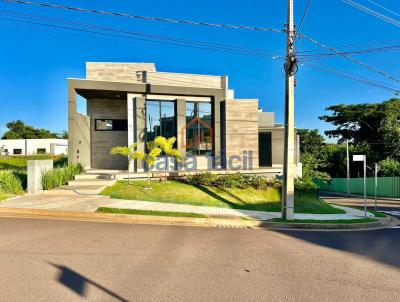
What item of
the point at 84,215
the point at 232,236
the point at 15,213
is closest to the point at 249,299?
the point at 232,236

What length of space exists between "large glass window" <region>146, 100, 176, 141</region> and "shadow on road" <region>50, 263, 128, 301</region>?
1556cm

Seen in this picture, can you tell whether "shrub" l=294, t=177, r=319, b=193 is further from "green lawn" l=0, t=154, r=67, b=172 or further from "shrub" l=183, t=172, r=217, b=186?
"green lawn" l=0, t=154, r=67, b=172

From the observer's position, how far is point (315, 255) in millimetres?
6535

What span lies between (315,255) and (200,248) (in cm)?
252

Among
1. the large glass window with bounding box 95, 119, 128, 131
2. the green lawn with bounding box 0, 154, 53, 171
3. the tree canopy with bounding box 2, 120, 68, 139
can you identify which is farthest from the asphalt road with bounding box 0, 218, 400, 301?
the tree canopy with bounding box 2, 120, 68, 139

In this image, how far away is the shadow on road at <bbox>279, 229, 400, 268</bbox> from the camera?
6.71m

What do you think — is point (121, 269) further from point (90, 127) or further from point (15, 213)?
point (90, 127)

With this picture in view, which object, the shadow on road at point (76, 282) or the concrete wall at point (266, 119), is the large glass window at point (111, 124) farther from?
the shadow on road at point (76, 282)

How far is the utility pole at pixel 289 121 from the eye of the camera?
10750mm

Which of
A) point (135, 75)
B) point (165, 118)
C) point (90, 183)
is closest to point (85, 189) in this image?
point (90, 183)

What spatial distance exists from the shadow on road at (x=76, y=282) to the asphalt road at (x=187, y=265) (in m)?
0.01

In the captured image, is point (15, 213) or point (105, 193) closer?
point (15, 213)

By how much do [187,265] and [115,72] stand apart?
17.6 m

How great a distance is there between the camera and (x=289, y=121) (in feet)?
35.6
